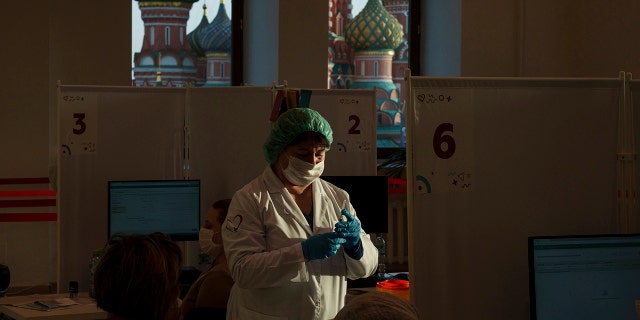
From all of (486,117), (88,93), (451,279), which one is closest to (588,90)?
(486,117)

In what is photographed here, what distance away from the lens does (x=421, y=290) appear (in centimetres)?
332

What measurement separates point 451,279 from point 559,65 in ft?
14.4

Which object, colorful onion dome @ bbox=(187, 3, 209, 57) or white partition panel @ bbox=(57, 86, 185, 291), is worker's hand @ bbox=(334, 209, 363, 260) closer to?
white partition panel @ bbox=(57, 86, 185, 291)

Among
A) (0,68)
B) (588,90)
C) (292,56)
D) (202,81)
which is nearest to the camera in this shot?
(588,90)

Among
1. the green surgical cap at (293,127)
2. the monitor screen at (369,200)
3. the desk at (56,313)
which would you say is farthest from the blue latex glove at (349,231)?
the monitor screen at (369,200)

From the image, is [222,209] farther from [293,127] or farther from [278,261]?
[278,261]

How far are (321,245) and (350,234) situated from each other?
102mm

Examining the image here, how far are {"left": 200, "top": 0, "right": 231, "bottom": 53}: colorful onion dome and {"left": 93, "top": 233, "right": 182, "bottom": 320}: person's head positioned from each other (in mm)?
5344

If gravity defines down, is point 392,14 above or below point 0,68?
above

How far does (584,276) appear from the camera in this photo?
320 cm

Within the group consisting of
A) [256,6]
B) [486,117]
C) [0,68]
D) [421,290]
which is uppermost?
[256,6]

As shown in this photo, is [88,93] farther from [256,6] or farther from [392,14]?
[392,14]

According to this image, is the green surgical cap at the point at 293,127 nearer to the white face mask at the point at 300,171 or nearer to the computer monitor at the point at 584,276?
the white face mask at the point at 300,171

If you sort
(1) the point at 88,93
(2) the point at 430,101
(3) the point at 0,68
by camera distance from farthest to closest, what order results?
(3) the point at 0,68
(1) the point at 88,93
(2) the point at 430,101
